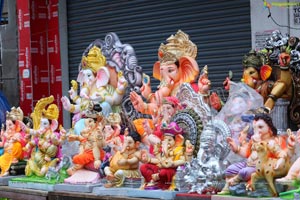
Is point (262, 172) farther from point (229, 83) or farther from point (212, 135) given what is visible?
point (229, 83)

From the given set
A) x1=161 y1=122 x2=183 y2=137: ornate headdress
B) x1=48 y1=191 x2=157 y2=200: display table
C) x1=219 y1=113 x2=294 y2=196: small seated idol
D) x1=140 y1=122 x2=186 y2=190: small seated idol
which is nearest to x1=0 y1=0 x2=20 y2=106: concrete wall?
x1=48 y1=191 x2=157 y2=200: display table

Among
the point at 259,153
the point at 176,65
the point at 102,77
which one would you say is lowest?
the point at 259,153

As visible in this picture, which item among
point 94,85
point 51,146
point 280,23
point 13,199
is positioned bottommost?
point 13,199

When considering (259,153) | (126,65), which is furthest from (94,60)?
(259,153)

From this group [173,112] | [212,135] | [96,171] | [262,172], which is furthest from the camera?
[96,171]

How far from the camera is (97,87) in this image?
7055mm

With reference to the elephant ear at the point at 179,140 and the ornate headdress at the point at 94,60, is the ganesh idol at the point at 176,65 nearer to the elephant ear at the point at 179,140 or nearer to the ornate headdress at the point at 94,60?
the elephant ear at the point at 179,140

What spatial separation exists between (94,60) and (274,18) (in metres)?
1.84

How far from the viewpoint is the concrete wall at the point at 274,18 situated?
24.4 feet

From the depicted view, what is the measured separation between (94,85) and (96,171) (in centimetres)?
94

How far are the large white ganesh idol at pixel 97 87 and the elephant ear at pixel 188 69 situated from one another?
2.34ft

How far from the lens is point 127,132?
6.11 metres

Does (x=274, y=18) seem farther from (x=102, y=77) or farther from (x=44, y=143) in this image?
(x=44, y=143)

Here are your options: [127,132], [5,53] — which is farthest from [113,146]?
[5,53]
